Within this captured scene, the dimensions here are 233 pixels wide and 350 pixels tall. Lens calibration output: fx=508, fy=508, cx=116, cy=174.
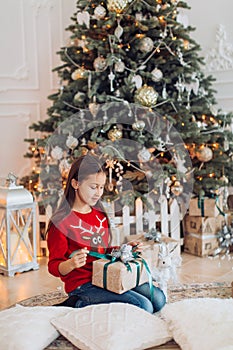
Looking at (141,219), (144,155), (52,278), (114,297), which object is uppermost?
(144,155)

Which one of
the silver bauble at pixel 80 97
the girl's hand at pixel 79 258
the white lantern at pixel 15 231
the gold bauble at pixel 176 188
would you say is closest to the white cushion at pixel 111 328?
the girl's hand at pixel 79 258

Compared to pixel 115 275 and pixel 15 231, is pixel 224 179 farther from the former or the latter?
pixel 115 275

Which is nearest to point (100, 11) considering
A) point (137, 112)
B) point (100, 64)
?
point (100, 64)

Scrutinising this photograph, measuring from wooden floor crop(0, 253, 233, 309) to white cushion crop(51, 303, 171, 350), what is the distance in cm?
121

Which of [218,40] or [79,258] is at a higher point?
[218,40]

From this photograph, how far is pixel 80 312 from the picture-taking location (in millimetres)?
1696

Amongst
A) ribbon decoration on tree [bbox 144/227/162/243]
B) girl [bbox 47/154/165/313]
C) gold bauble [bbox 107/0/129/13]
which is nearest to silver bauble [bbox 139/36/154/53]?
gold bauble [bbox 107/0/129/13]

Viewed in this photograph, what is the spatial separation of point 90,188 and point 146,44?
160cm

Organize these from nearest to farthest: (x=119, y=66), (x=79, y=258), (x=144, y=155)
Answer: (x=79, y=258) < (x=144, y=155) < (x=119, y=66)

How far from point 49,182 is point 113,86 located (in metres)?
0.83

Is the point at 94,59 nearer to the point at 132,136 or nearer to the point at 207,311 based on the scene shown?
the point at 132,136

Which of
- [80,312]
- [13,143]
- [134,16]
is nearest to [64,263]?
[80,312]

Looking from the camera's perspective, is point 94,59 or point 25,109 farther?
point 25,109

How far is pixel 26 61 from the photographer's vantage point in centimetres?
449
